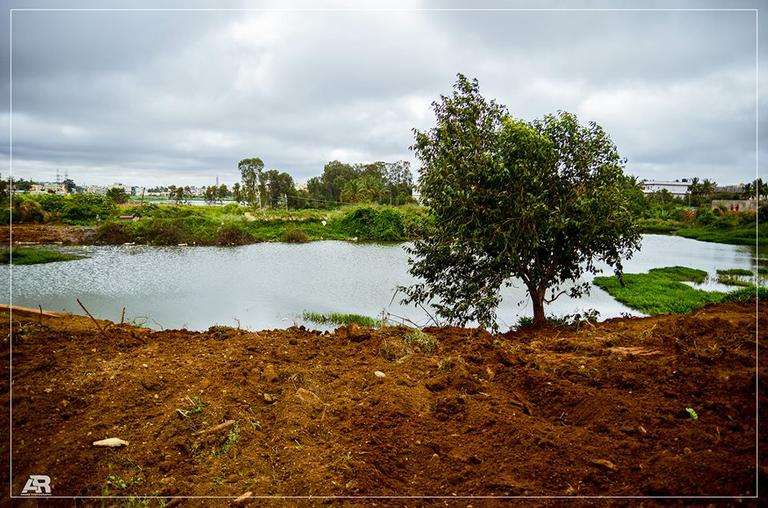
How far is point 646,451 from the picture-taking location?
297 cm

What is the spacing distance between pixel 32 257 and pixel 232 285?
10.7m

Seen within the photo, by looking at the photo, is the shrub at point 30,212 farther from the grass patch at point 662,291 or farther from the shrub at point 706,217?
the shrub at point 706,217

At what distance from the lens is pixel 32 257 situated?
751 inches

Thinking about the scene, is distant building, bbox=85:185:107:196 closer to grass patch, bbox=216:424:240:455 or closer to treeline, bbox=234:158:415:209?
treeline, bbox=234:158:415:209

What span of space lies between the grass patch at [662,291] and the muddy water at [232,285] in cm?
58

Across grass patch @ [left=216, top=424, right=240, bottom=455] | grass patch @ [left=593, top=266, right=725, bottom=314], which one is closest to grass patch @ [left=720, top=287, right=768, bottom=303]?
grass patch @ [left=593, top=266, right=725, bottom=314]

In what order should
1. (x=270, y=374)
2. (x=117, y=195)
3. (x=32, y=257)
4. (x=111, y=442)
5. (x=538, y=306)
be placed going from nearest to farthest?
(x=111, y=442)
(x=270, y=374)
(x=538, y=306)
(x=32, y=257)
(x=117, y=195)

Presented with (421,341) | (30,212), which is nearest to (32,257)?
(30,212)

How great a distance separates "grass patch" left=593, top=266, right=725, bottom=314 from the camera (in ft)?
44.6

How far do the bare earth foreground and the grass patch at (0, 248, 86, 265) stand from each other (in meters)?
17.0

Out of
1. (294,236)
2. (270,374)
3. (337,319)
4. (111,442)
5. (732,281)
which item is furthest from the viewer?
(294,236)

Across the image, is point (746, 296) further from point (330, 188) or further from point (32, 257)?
point (330, 188)

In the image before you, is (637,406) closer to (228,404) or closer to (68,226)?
(228,404)

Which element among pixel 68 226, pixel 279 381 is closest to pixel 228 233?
pixel 68 226
